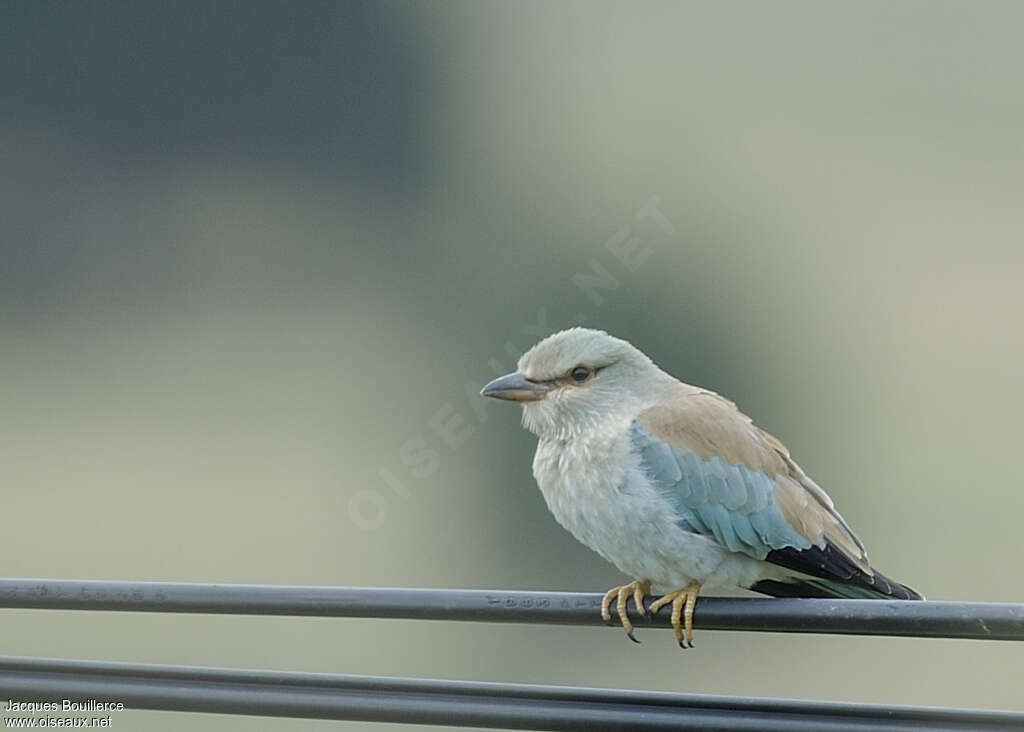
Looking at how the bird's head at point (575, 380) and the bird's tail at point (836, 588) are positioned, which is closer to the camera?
the bird's tail at point (836, 588)

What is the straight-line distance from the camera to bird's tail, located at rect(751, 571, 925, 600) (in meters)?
Answer: 2.32

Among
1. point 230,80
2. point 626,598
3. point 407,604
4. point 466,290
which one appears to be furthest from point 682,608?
point 230,80

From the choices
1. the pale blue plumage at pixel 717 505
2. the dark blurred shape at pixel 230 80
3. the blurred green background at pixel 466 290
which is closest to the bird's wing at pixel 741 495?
the pale blue plumage at pixel 717 505

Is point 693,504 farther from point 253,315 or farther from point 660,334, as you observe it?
point 253,315

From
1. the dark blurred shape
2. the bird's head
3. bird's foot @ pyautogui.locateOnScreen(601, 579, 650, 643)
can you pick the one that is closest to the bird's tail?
bird's foot @ pyautogui.locateOnScreen(601, 579, 650, 643)

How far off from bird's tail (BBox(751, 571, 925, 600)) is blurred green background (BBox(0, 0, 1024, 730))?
5441 mm

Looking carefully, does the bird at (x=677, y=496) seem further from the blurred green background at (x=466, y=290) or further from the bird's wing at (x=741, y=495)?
the blurred green background at (x=466, y=290)

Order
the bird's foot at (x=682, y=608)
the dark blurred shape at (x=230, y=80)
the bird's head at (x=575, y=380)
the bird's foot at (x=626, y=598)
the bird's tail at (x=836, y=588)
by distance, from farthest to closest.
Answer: the dark blurred shape at (x=230, y=80)
the bird's head at (x=575, y=380)
the bird's tail at (x=836, y=588)
the bird's foot at (x=682, y=608)
the bird's foot at (x=626, y=598)

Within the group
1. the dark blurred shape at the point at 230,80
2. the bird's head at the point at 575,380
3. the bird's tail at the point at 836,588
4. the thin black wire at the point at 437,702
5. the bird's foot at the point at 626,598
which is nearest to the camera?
the thin black wire at the point at 437,702

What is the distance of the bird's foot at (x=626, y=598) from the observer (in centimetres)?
208

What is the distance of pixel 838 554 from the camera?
235 centimetres

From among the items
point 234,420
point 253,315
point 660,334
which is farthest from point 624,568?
point 253,315

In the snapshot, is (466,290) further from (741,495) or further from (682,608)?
(682,608)

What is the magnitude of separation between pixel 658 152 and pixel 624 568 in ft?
34.6
